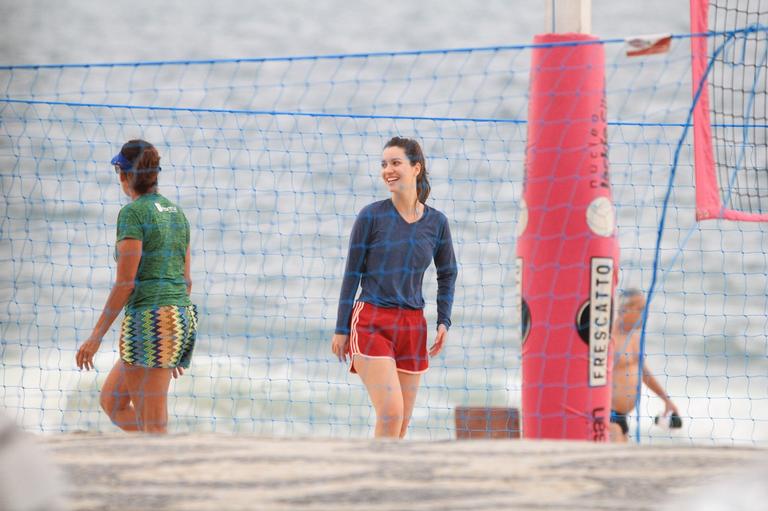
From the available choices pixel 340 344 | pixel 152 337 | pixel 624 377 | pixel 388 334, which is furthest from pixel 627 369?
pixel 152 337

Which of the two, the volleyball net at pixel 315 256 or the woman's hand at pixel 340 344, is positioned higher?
the volleyball net at pixel 315 256

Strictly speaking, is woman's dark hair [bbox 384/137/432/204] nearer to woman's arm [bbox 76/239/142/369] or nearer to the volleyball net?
woman's arm [bbox 76/239/142/369]

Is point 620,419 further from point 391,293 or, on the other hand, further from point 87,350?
point 87,350

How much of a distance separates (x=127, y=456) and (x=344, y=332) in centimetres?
225

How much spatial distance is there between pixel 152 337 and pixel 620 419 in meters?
3.02

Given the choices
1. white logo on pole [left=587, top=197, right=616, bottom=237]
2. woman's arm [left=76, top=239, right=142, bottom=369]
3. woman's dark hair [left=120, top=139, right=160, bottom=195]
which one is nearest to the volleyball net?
woman's dark hair [left=120, top=139, right=160, bottom=195]

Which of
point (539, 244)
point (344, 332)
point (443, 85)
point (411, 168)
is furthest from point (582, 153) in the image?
point (443, 85)

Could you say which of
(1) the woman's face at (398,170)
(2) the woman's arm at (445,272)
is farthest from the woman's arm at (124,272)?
(2) the woman's arm at (445,272)

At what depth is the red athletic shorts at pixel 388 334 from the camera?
527cm

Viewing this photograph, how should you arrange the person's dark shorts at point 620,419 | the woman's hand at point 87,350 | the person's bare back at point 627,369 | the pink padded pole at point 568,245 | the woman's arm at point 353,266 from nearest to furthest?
the pink padded pole at point 568,245 < the woman's hand at point 87,350 < the woman's arm at point 353,266 < the person's dark shorts at point 620,419 < the person's bare back at point 627,369

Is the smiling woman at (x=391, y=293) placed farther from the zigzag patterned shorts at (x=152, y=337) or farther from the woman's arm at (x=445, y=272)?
the zigzag patterned shorts at (x=152, y=337)

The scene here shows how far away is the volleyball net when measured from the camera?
11609 mm

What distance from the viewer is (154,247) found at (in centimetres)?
519

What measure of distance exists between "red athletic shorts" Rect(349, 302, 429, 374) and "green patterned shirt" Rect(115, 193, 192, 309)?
842 millimetres
